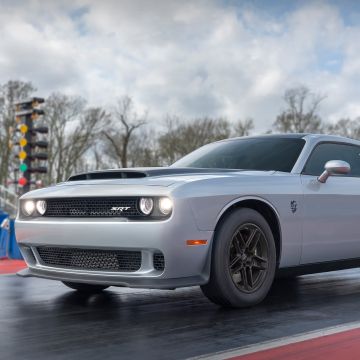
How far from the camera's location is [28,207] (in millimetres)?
5375

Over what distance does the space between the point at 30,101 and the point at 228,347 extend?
14715 mm

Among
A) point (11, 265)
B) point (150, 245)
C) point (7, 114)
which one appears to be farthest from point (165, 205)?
point (7, 114)

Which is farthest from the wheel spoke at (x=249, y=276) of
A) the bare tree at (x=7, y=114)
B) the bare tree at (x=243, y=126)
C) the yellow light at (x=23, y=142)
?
the bare tree at (x=243, y=126)

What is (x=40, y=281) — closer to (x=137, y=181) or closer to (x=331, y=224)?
(x=137, y=181)

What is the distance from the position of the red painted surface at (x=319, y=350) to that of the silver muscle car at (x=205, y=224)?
1.00 m

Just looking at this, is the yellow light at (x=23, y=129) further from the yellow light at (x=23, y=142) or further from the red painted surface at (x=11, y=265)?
the red painted surface at (x=11, y=265)

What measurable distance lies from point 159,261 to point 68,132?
47.5 meters

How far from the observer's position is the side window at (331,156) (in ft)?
19.1

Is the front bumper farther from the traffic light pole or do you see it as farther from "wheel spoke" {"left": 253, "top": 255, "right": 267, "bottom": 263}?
the traffic light pole

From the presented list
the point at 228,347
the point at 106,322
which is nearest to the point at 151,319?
the point at 106,322

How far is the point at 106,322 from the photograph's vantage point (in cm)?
445

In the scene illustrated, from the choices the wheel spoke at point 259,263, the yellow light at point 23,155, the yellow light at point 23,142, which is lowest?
the wheel spoke at point 259,263

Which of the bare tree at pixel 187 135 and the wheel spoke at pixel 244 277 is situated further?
the bare tree at pixel 187 135

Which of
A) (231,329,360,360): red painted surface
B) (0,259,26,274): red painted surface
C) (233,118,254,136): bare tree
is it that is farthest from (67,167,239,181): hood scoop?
(233,118,254,136): bare tree
